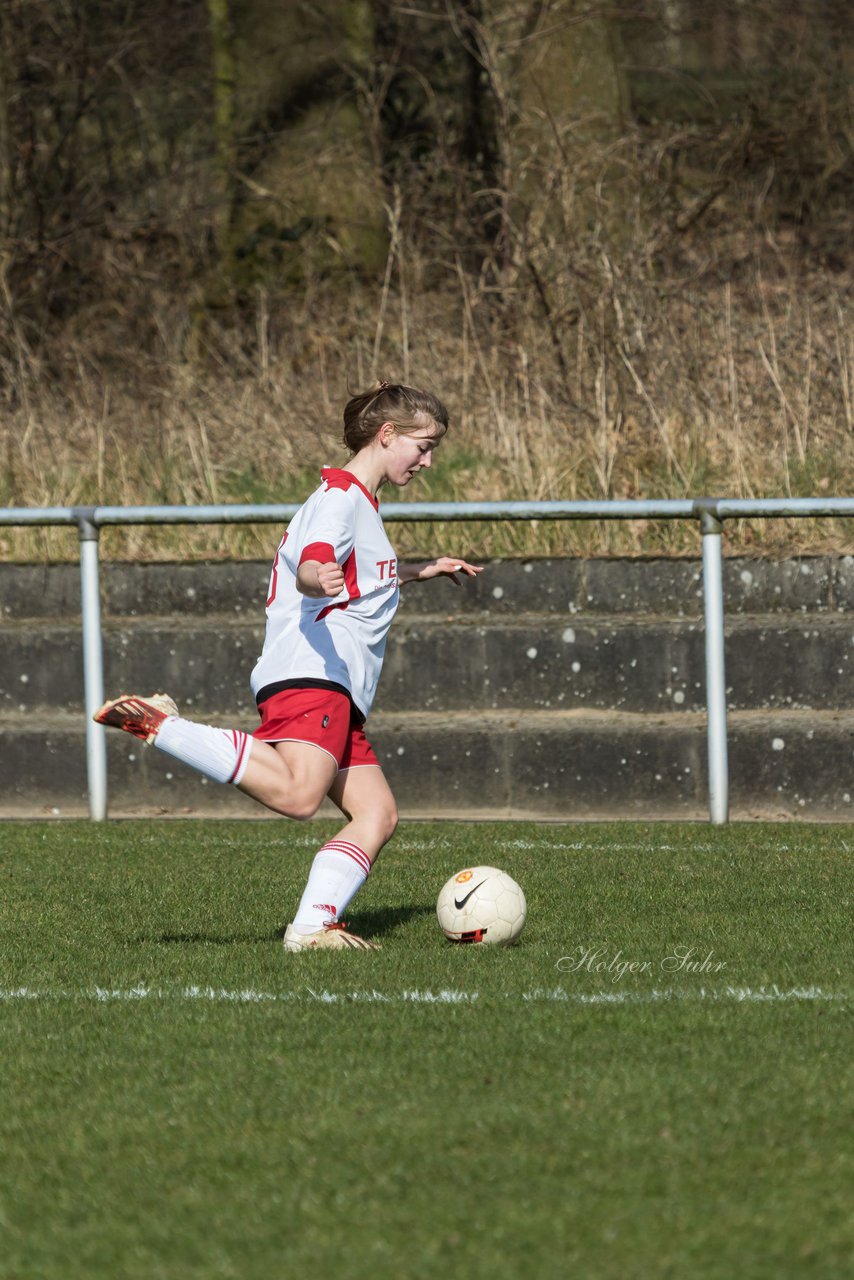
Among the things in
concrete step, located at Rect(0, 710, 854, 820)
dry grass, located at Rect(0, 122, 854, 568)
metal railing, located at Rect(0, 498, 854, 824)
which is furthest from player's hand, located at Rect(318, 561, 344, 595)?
dry grass, located at Rect(0, 122, 854, 568)

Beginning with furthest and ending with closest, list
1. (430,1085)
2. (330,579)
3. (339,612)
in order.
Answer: (339,612)
(330,579)
(430,1085)

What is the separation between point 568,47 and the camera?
1535 cm

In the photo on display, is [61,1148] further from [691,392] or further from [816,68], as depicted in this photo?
[816,68]

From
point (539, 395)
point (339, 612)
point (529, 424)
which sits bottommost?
point (339, 612)

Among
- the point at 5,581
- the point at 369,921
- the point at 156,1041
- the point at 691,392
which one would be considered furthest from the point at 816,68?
the point at 156,1041

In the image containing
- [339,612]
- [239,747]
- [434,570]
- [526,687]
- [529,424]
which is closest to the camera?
[239,747]

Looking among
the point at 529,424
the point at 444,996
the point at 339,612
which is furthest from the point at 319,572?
the point at 529,424

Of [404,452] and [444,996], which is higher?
[404,452]

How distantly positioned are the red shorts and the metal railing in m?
3.13

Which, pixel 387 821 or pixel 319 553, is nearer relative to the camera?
pixel 319 553

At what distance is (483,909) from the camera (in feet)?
18.5

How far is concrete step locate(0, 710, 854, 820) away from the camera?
8.80m

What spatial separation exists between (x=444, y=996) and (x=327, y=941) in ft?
2.49
